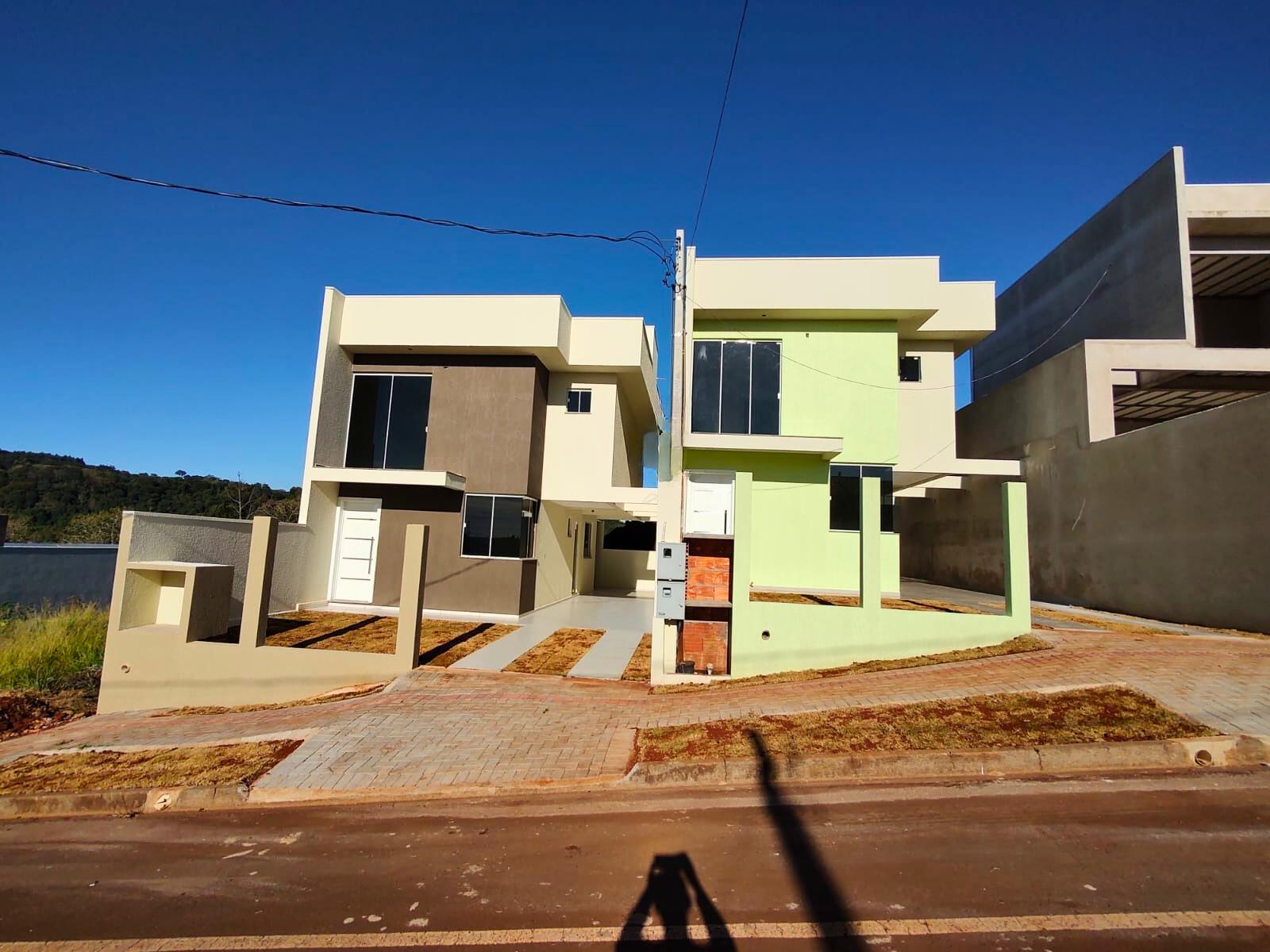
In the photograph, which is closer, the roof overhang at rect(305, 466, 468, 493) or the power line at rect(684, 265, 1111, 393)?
the roof overhang at rect(305, 466, 468, 493)

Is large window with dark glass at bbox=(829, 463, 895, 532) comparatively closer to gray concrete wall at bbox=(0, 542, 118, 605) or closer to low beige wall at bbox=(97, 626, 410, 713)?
low beige wall at bbox=(97, 626, 410, 713)

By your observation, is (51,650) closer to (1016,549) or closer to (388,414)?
(388,414)

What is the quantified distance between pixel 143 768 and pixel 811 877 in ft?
21.0

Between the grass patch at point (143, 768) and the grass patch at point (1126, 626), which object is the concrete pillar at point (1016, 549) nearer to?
the grass patch at point (1126, 626)

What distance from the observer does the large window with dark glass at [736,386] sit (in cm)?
1541

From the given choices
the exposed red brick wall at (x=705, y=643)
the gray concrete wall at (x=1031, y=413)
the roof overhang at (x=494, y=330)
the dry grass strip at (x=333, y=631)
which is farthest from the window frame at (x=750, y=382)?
the dry grass strip at (x=333, y=631)

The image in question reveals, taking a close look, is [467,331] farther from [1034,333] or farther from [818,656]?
[1034,333]

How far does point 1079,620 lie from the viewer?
11523mm

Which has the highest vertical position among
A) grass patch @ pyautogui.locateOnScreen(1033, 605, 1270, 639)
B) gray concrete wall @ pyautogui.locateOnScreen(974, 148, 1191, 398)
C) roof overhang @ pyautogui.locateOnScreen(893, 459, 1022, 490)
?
gray concrete wall @ pyautogui.locateOnScreen(974, 148, 1191, 398)

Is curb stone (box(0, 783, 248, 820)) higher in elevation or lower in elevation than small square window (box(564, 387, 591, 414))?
lower

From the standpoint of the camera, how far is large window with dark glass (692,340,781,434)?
1541 centimetres

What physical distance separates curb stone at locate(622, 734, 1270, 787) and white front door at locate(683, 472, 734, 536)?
7.22 metres

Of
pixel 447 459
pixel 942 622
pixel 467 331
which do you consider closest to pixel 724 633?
pixel 942 622

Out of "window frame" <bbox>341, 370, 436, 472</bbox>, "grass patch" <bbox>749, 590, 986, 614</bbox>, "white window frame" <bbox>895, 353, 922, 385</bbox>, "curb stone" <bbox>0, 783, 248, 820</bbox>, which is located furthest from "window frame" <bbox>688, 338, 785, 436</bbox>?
"curb stone" <bbox>0, 783, 248, 820</bbox>
